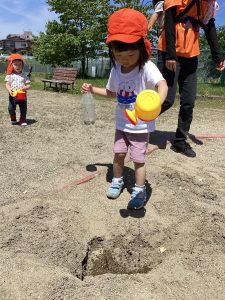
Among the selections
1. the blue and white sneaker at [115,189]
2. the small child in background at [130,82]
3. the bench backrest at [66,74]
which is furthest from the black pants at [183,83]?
the bench backrest at [66,74]

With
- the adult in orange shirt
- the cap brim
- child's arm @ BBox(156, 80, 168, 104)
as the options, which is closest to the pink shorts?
child's arm @ BBox(156, 80, 168, 104)

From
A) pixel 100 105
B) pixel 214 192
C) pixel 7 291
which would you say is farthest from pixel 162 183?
pixel 100 105

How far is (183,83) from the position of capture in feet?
13.9

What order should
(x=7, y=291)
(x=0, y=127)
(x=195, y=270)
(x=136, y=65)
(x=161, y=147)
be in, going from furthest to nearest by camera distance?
(x=0, y=127), (x=161, y=147), (x=136, y=65), (x=195, y=270), (x=7, y=291)

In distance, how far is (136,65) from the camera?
287cm

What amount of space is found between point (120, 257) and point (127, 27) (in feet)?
5.31

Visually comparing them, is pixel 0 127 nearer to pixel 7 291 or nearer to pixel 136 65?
pixel 136 65

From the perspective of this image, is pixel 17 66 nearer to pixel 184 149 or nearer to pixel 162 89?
pixel 184 149

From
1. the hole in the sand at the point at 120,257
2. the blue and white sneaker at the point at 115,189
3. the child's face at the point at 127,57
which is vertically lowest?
the hole in the sand at the point at 120,257

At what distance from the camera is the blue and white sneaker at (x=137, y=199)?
2.95 meters

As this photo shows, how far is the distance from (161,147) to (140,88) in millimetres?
1683

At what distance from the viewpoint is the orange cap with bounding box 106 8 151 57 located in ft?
8.43

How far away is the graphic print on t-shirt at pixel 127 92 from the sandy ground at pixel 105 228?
86 cm

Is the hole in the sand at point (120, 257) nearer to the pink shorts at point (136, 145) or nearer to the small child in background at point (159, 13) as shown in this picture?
the pink shorts at point (136, 145)
